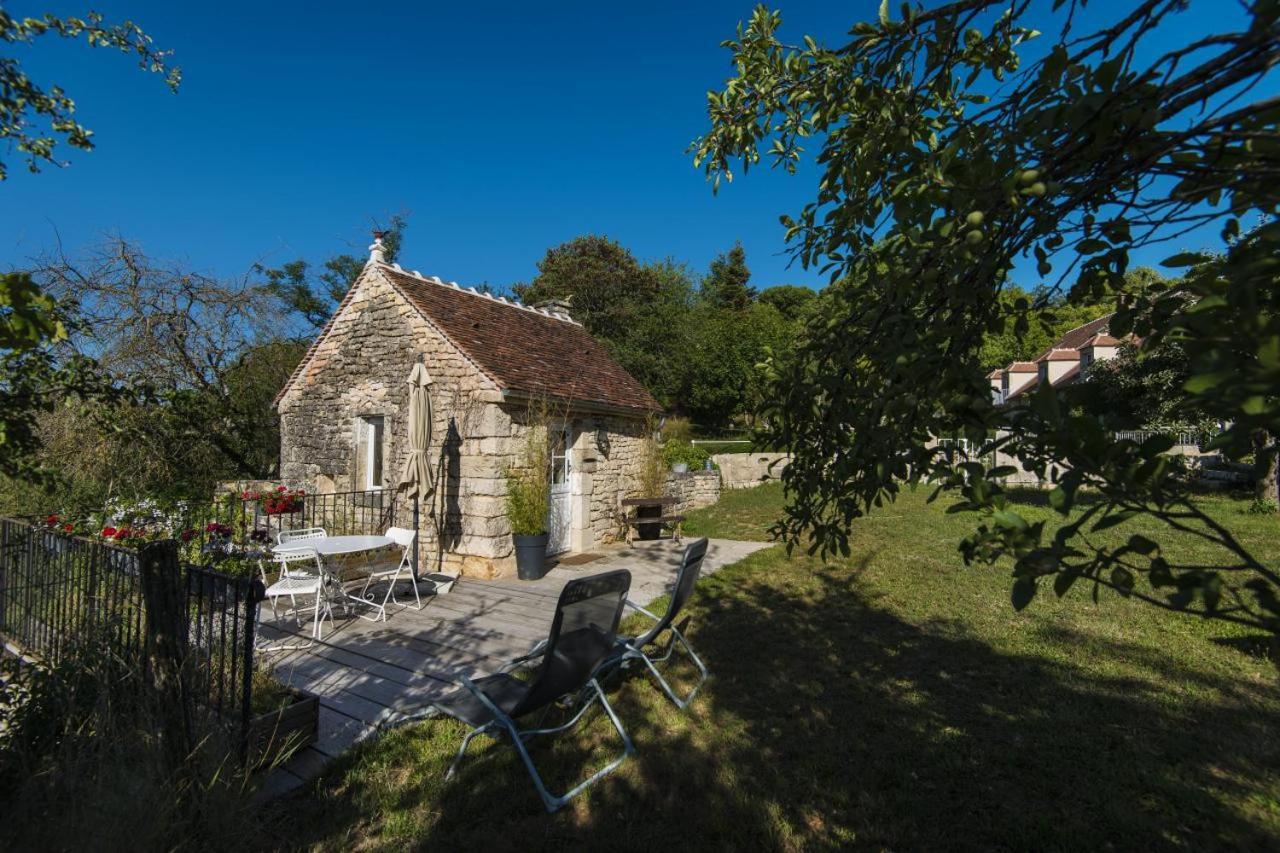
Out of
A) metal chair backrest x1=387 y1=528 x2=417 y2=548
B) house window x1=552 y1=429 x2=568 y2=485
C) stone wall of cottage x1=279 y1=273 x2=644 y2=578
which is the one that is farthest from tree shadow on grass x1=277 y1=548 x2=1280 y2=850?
house window x1=552 y1=429 x2=568 y2=485

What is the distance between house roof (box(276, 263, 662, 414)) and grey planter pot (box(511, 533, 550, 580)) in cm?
211

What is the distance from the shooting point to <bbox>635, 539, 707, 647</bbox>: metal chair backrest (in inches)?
179

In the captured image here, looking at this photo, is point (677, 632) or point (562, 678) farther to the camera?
point (677, 632)

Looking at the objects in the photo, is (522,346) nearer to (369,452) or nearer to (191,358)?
(369,452)

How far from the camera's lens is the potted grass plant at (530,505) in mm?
8602

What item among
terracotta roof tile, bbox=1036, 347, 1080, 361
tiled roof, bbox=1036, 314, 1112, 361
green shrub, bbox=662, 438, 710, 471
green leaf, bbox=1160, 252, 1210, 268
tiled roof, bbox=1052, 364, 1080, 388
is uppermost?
tiled roof, bbox=1036, 314, 1112, 361

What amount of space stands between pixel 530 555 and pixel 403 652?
3.08 m

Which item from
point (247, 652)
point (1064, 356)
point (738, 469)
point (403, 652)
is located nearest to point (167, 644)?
point (247, 652)

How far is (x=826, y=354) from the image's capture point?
2270mm

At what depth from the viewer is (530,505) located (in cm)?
877

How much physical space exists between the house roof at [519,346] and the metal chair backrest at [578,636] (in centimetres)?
527

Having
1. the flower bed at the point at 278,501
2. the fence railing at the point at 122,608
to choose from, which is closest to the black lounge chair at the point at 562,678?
the fence railing at the point at 122,608

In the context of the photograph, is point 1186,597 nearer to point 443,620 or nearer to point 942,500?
point 443,620

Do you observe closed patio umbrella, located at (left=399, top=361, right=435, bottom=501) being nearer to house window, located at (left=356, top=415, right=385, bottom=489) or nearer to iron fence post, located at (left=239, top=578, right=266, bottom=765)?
house window, located at (left=356, top=415, right=385, bottom=489)
